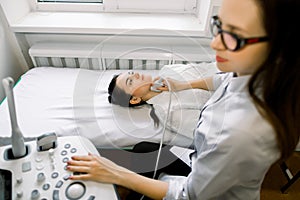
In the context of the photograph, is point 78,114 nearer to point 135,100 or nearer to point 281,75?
point 135,100

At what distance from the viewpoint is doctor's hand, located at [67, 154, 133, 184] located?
753 millimetres

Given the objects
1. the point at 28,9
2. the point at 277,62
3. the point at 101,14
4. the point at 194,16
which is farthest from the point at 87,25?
the point at 277,62

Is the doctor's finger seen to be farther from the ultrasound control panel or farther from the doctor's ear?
the doctor's ear

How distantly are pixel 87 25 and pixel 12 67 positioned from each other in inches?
22.0

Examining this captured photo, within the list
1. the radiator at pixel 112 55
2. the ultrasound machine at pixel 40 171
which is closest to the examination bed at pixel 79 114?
the radiator at pixel 112 55

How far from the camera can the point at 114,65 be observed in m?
1.63

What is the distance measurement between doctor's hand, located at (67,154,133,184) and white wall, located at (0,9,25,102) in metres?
0.95

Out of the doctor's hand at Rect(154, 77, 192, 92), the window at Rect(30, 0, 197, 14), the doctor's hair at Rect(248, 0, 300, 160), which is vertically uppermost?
the doctor's hair at Rect(248, 0, 300, 160)

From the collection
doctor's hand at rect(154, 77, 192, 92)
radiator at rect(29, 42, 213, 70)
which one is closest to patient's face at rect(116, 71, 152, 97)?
doctor's hand at rect(154, 77, 192, 92)

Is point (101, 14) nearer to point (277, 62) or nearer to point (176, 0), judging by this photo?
point (176, 0)

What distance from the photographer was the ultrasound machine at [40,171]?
0.71m

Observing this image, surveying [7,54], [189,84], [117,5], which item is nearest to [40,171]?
[189,84]

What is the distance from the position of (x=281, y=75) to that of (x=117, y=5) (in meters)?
1.36

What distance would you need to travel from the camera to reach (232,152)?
25.4 inches
